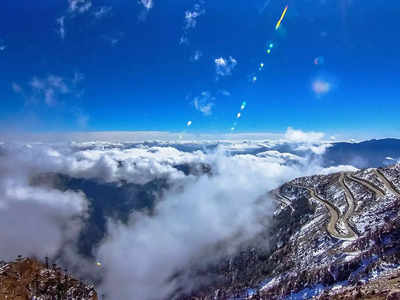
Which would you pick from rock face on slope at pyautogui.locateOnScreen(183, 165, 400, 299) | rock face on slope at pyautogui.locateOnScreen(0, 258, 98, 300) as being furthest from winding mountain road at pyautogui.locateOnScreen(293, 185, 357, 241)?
rock face on slope at pyautogui.locateOnScreen(0, 258, 98, 300)

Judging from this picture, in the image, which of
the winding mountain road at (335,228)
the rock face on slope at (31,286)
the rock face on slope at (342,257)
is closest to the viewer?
the rock face on slope at (342,257)

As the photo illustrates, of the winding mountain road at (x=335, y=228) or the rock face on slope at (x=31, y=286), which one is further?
the rock face on slope at (x=31, y=286)

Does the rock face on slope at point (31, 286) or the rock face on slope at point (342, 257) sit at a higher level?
the rock face on slope at point (342, 257)

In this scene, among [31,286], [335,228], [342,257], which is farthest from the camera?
[31,286]

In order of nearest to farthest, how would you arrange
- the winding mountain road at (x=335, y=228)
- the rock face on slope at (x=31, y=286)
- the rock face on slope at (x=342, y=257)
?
the rock face on slope at (x=342, y=257) < the winding mountain road at (x=335, y=228) < the rock face on slope at (x=31, y=286)

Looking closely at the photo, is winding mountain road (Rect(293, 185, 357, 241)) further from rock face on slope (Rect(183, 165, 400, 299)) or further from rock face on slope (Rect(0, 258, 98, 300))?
rock face on slope (Rect(0, 258, 98, 300))

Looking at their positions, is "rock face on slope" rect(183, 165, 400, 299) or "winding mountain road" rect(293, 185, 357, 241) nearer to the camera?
"rock face on slope" rect(183, 165, 400, 299)

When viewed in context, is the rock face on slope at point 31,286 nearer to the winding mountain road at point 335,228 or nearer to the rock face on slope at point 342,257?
the rock face on slope at point 342,257

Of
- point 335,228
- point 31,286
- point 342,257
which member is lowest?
point 31,286

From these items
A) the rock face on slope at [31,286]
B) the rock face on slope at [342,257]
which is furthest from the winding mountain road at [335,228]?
the rock face on slope at [31,286]

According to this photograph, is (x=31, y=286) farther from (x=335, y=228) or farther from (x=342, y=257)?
(x=335, y=228)

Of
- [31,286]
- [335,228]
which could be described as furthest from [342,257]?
[31,286]

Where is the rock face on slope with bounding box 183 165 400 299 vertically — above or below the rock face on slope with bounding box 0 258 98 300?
above

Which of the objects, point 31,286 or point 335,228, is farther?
point 31,286
